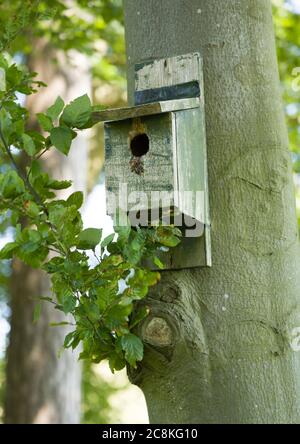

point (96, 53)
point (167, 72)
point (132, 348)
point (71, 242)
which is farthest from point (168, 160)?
point (96, 53)

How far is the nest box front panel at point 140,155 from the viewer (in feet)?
6.38

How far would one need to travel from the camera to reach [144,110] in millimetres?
1922

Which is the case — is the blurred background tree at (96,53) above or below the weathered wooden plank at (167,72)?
above

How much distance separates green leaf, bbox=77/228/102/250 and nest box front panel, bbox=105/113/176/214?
0.27 metres

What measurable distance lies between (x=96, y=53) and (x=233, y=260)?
5082 millimetres

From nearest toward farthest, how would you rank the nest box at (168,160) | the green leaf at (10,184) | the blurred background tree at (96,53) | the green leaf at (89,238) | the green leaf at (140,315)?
1. the green leaf at (10,184)
2. the green leaf at (89,238)
3. the green leaf at (140,315)
4. the nest box at (168,160)
5. the blurred background tree at (96,53)

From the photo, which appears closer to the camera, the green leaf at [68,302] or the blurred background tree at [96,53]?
the green leaf at [68,302]

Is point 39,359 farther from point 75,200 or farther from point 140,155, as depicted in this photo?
point 75,200

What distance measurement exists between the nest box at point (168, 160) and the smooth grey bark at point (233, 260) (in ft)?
0.12

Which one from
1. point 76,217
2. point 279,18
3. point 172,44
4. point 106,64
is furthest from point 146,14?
point 106,64

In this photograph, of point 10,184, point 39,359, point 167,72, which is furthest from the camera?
point 39,359

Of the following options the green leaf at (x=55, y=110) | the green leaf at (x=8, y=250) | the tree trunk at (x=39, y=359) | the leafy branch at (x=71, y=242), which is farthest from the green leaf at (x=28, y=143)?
the tree trunk at (x=39, y=359)

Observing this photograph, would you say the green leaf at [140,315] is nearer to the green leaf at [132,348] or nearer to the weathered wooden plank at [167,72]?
the green leaf at [132,348]

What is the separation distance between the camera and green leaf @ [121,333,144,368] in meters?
1.75
